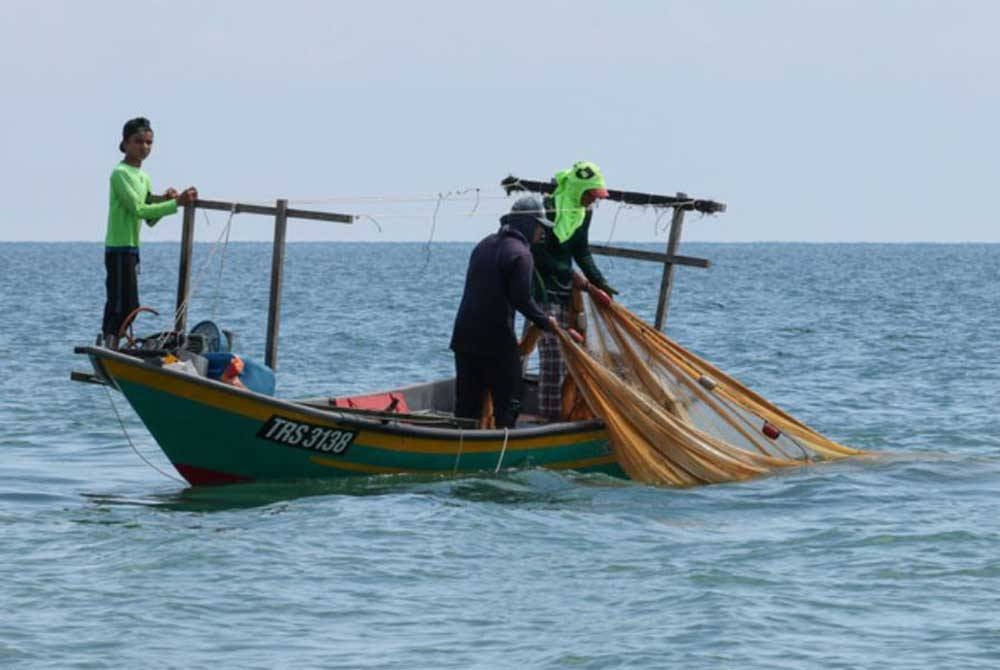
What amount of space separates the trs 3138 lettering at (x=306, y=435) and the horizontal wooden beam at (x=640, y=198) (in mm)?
3430

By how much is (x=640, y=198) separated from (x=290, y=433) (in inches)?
160

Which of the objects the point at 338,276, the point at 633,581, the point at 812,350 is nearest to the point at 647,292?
the point at 338,276

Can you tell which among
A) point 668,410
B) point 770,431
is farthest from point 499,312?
point 770,431

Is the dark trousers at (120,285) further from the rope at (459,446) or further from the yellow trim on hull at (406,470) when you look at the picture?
the rope at (459,446)

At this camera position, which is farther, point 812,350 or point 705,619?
point 812,350

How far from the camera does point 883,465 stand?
15453mm

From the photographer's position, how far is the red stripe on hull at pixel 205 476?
12.8 meters

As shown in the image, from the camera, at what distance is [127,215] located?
12.8 metres

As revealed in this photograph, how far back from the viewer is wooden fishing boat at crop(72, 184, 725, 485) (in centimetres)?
1213

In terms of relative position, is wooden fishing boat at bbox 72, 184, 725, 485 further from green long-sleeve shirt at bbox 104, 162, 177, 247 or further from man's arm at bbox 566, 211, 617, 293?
man's arm at bbox 566, 211, 617, 293

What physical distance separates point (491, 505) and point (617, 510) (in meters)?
0.81

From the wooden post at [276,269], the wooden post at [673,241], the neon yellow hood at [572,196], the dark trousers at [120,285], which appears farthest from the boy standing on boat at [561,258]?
the dark trousers at [120,285]

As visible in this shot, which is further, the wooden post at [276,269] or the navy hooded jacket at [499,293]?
the wooden post at [276,269]

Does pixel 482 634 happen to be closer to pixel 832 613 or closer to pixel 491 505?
pixel 832 613
